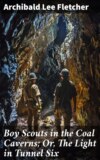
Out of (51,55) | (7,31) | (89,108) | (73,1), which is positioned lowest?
(89,108)

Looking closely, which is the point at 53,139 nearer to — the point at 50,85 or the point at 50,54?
the point at 50,85

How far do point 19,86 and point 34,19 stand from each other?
0.43 metres

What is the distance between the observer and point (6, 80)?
2461 millimetres

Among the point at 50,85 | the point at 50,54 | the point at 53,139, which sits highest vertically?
the point at 50,54

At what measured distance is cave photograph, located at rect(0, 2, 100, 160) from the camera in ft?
8.05

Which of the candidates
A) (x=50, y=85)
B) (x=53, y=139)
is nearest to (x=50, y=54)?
(x=50, y=85)

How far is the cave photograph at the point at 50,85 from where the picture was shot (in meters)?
2.45

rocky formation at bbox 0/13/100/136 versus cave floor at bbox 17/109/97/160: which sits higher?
rocky formation at bbox 0/13/100/136

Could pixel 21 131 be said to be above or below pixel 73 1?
below

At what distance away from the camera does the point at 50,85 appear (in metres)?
2.46

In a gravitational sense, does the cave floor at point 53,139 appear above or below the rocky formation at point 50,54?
below

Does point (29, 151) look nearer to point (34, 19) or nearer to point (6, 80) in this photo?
point (6, 80)

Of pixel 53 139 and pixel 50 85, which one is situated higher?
pixel 50 85

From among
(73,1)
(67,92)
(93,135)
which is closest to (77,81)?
(67,92)
